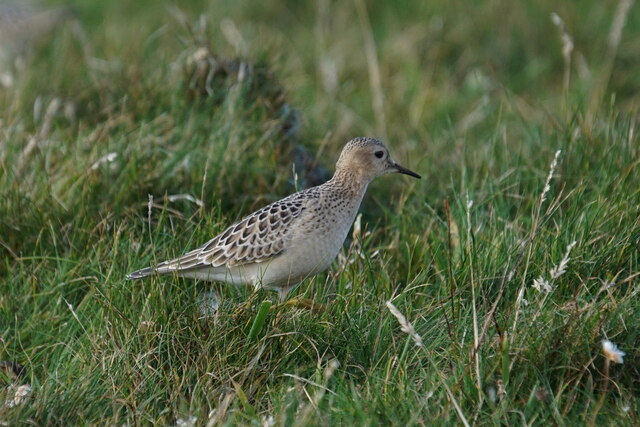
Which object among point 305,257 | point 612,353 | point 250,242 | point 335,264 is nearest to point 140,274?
point 250,242

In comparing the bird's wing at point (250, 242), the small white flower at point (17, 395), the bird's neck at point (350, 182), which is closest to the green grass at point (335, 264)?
the small white flower at point (17, 395)

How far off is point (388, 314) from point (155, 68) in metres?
3.82

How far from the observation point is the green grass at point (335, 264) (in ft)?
14.8

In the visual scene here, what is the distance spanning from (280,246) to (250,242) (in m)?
0.17

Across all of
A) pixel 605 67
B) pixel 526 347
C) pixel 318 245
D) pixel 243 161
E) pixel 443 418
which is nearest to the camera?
pixel 443 418

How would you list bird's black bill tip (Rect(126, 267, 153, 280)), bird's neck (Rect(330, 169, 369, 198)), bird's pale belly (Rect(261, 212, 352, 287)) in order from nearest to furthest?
1. bird's black bill tip (Rect(126, 267, 153, 280))
2. bird's pale belly (Rect(261, 212, 352, 287))
3. bird's neck (Rect(330, 169, 369, 198))

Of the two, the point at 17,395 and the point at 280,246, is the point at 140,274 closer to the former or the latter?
the point at 280,246

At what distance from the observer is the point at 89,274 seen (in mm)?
5691

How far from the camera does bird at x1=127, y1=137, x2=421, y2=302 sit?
535 cm

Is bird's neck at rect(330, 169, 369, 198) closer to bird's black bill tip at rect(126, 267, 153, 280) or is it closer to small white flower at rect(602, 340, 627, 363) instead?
bird's black bill tip at rect(126, 267, 153, 280)

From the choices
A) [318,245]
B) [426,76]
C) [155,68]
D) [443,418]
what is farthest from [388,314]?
[426,76]

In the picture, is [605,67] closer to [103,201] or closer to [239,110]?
[239,110]

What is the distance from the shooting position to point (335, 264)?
19.7ft

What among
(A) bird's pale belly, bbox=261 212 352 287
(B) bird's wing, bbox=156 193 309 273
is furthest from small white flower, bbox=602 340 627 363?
(B) bird's wing, bbox=156 193 309 273
